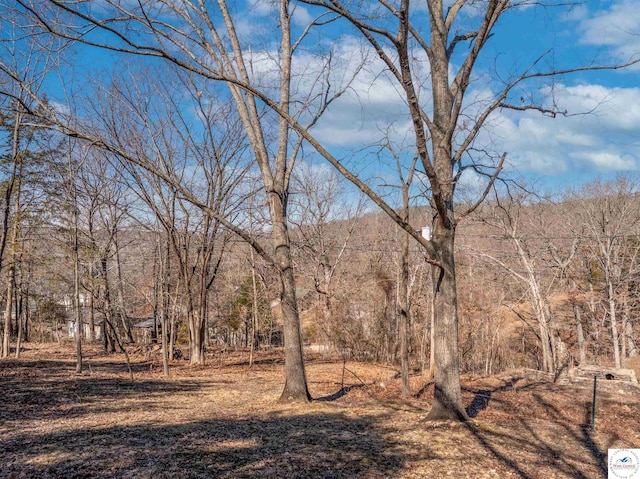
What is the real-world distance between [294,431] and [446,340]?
6.92ft

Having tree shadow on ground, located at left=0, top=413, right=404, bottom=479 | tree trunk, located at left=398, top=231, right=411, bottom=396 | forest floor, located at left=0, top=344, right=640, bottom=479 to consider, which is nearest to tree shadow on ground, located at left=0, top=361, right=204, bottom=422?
forest floor, located at left=0, top=344, right=640, bottom=479

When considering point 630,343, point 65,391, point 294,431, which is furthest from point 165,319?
Result: point 630,343

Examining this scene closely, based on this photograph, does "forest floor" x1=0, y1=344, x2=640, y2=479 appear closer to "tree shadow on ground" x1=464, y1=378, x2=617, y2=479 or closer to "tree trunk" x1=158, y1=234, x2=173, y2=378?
"tree shadow on ground" x1=464, y1=378, x2=617, y2=479

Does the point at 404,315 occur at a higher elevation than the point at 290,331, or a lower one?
higher

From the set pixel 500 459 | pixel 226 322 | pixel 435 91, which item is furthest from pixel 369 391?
pixel 226 322

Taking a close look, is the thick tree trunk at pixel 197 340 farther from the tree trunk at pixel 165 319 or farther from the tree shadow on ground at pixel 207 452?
the tree shadow on ground at pixel 207 452

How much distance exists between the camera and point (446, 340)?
5.73 m

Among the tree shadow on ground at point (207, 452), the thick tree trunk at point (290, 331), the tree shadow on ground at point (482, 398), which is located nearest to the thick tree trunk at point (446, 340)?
the tree shadow on ground at point (207, 452)

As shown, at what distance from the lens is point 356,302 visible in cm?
1788

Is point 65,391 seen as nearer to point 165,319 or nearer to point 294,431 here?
point 165,319

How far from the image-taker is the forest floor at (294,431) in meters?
4.25

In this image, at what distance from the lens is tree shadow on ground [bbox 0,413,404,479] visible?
160 inches

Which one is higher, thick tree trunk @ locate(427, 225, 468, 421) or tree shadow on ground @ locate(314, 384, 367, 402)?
thick tree trunk @ locate(427, 225, 468, 421)

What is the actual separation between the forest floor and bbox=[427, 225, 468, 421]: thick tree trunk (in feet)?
0.81
